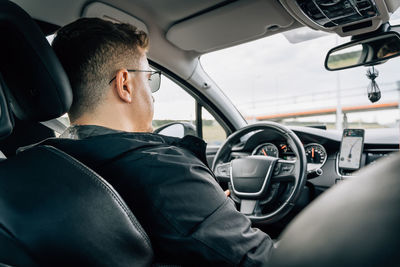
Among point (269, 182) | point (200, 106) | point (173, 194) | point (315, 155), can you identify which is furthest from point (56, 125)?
point (315, 155)

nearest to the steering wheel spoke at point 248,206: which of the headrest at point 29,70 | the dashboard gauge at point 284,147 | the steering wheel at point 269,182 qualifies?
the steering wheel at point 269,182

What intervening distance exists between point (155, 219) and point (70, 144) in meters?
0.36

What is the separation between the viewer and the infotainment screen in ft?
7.89

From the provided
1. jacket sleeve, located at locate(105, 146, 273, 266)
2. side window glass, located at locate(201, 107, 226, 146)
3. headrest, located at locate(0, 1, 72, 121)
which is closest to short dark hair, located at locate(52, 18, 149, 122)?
headrest, located at locate(0, 1, 72, 121)

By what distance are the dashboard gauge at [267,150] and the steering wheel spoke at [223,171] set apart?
408mm

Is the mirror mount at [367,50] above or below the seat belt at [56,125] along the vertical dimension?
above

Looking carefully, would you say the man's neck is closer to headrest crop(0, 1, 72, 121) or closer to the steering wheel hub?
headrest crop(0, 1, 72, 121)

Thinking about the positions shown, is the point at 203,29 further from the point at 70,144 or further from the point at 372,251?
the point at 372,251

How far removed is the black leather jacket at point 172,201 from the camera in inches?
39.1

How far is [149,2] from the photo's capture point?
7.79 ft

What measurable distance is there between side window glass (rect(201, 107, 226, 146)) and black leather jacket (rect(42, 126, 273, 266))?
2.39 meters

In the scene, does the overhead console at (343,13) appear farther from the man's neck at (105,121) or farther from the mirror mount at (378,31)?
the man's neck at (105,121)

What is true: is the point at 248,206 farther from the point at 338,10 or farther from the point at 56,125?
the point at 56,125

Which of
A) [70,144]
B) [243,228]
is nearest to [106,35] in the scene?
[70,144]
